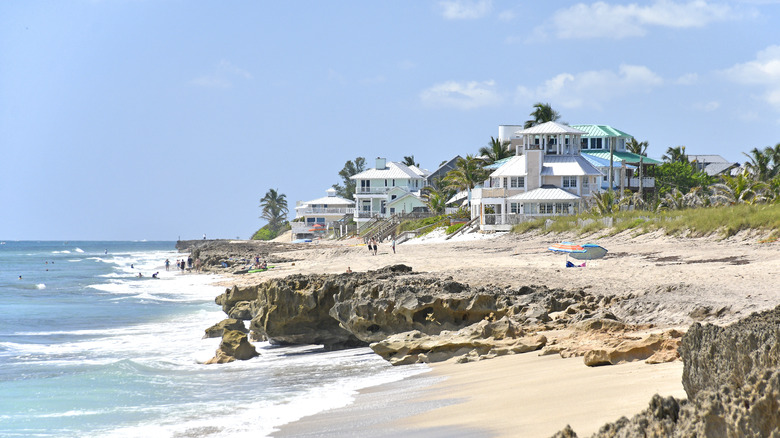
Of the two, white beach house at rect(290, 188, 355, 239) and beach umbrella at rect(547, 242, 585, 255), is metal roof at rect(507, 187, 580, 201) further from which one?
white beach house at rect(290, 188, 355, 239)

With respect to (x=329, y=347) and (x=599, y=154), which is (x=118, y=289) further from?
(x=599, y=154)

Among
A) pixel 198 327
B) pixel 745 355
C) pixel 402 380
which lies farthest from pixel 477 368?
pixel 198 327

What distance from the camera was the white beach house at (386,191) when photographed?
92.2m

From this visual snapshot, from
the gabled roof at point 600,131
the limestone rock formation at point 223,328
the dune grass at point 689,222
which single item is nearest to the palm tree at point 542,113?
the gabled roof at point 600,131

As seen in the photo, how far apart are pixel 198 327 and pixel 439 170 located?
78863 millimetres

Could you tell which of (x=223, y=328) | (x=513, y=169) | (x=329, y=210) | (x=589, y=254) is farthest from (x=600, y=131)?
(x=223, y=328)

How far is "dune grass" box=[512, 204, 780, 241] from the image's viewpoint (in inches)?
1158

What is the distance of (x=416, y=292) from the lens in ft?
48.6

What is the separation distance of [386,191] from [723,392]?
91.5 m

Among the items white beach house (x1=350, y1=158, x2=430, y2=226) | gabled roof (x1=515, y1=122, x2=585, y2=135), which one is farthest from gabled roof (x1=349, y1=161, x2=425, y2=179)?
gabled roof (x1=515, y1=122, x2=585, y2=135)

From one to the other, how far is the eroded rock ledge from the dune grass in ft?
53.0

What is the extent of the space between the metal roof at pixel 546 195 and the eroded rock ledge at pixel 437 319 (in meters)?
43.3

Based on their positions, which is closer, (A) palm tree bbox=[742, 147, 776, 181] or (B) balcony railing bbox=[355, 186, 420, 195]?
(A) palm tree bbox=[742, 147, 776, 181]

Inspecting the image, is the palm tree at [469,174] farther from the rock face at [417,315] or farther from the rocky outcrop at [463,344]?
the rocky outcrop at [463,344]
